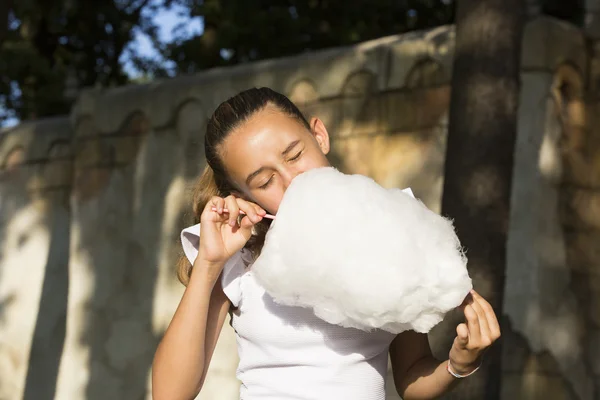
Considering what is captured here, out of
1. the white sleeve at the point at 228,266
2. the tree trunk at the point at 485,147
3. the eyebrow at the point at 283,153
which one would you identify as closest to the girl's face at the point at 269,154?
the eyebrow at the point at 283,153

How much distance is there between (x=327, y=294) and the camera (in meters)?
2.32

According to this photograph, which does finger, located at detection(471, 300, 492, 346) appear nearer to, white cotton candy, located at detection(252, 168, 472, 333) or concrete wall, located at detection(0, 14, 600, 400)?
white cotton candy, located at detection(252, 168, 472, 333)

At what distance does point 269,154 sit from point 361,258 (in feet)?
1.38

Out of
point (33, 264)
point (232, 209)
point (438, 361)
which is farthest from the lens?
point (33, 264)

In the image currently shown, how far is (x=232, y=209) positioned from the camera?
8.35ft

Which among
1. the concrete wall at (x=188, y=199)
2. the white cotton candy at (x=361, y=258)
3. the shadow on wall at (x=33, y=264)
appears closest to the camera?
the white cotton candy at (x=361, y=258)

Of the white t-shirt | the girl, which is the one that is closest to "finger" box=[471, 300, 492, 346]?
the girl

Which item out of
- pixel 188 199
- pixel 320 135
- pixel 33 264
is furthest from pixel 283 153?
pixel 33 264

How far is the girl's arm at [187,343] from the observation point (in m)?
2.55

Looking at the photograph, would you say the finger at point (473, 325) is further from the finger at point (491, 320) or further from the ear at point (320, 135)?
the ear at point (320, 135)

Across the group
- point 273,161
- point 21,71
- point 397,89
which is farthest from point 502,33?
point 21,71

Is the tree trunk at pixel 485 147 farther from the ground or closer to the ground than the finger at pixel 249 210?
closer to the ground

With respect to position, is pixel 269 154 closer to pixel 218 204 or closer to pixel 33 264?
pixel 218 204

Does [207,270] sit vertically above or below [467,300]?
above
